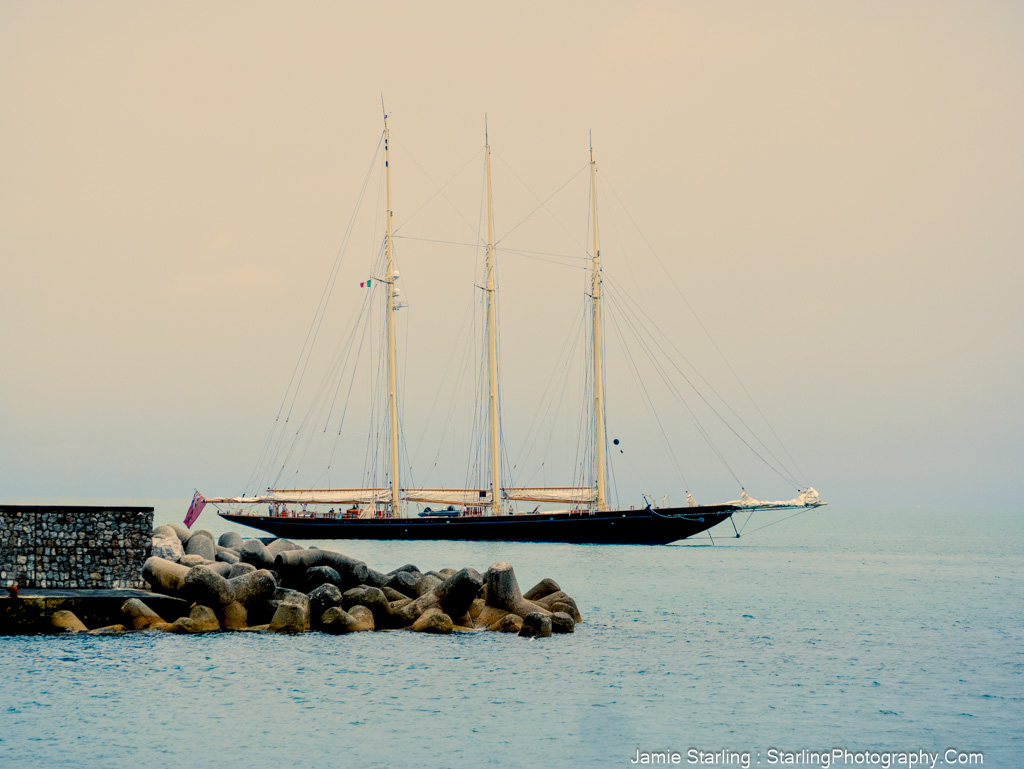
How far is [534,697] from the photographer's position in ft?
72.0

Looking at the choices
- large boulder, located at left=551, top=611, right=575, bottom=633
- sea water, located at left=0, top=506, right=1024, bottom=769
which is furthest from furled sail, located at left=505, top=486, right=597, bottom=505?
large boulder, located at left=551, top=611, right=575, bottom=633

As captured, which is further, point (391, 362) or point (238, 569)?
point (391, 362)

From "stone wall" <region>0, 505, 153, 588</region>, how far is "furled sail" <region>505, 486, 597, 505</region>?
170ft

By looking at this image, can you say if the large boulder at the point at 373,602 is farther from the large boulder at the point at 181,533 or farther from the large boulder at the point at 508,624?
the large boulder at the point at 181,533

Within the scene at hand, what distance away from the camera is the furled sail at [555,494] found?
7725cm

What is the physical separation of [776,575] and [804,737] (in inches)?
1620

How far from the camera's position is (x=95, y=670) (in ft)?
76.4

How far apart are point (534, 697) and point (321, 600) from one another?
8569 millimetres

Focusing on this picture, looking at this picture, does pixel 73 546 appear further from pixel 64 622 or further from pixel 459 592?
pixel 459 592

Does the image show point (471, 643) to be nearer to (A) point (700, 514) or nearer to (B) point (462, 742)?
(B) point (462, 742)

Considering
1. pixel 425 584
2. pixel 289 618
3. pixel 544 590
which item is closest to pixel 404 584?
pixel 425 584

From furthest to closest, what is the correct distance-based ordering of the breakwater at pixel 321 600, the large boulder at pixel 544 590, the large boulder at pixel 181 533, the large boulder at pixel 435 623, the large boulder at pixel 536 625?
the large boulder at pixel 181 533, the large boulder at pixel 544 590, the large boulder at pixel 435 623, the large boulder at pixel 536 625, the breakwater at pixel 321 600

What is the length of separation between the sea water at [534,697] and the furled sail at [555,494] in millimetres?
40315

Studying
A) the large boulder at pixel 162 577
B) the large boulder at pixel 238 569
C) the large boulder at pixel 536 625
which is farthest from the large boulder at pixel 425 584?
the large boulder at pixel 162 577
